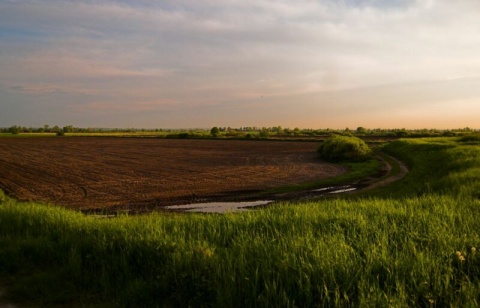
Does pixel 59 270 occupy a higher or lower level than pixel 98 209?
higher

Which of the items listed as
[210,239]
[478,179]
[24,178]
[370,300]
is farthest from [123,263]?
[24,178]

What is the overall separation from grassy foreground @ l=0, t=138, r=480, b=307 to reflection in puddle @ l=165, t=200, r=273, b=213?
31.3 feet

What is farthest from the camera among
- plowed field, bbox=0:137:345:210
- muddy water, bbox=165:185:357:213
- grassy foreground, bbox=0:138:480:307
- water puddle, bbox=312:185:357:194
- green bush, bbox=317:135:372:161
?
green bush, bbox=317:135:372:161

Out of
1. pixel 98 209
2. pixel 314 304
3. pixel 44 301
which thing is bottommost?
pixel 98 209

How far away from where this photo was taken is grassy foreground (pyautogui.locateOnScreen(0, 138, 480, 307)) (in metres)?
4.73

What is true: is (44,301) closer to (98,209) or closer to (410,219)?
(410,219)

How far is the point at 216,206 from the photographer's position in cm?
1950

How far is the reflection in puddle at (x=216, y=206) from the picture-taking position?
722 inches

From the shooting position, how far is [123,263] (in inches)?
242

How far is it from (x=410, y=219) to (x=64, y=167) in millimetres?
35044

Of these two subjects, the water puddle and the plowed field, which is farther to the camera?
the water puddle

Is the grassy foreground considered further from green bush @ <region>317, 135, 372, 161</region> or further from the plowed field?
green bush @ <region>317, 135, 372, 161</region>

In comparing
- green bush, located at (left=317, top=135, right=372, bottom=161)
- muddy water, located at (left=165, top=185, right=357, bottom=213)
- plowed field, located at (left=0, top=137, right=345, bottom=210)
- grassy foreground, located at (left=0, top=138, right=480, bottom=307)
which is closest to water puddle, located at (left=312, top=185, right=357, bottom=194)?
plowed field, located at (left=0, top=137, right=345, bottom=210)

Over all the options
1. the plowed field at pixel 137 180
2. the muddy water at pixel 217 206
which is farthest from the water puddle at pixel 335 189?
the muddy water at pixel 217 206
